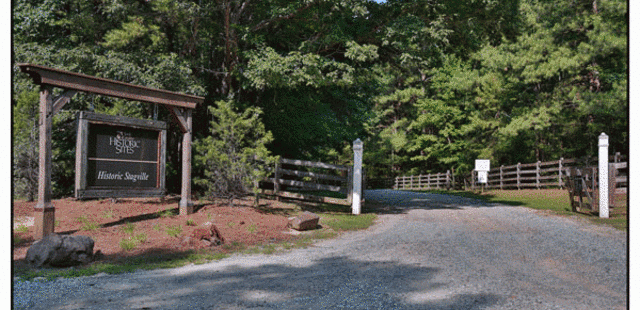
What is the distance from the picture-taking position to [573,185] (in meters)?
12.8

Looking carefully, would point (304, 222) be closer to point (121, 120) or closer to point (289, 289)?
point (121, 120)

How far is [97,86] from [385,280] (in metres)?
6.06

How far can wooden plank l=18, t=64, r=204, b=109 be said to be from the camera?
726 cm

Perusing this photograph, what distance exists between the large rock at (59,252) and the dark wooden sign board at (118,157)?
6.82 feet

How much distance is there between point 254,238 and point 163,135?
309cm

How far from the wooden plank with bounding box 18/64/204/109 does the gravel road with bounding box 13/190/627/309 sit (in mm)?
3703

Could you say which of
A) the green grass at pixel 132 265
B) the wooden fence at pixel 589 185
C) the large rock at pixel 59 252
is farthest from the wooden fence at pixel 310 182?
the large rock at pixel 59 252

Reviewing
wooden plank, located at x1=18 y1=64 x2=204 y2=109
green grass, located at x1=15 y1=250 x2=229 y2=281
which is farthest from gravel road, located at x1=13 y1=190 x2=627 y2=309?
wooden plank, located at x1=18 y1=64 x2=204 y2=109

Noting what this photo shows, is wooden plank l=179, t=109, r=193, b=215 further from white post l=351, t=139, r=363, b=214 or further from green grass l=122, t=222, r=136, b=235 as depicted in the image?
white post l=351, t=139, r=363, b=214

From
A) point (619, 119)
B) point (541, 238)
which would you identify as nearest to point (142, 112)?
point (541, 238)

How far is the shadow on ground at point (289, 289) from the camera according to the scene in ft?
13.5

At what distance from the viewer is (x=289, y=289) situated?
4680 mm

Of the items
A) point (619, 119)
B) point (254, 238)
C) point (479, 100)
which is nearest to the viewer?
point (254, 238)

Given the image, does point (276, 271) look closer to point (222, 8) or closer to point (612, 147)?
point (222, 8)
